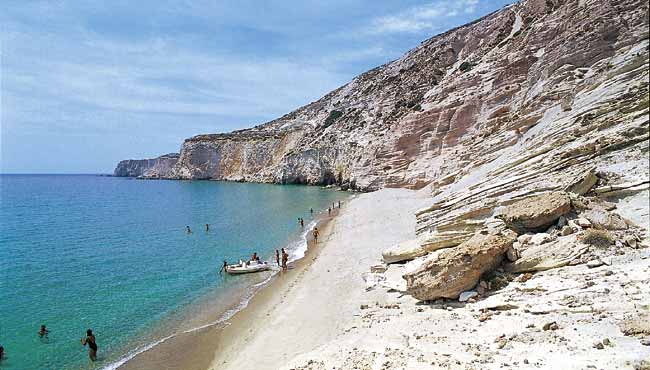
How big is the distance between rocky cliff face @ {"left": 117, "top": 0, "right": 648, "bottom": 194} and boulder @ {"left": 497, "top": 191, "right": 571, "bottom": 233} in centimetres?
128

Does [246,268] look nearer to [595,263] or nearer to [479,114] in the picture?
[595,263]

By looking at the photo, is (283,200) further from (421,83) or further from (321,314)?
(321,314)

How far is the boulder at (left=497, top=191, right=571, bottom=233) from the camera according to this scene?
33.5ft

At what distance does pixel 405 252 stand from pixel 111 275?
16069 mm

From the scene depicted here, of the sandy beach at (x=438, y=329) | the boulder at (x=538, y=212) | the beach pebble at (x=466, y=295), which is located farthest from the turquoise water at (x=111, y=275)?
the boulder at (x=538, y=212)

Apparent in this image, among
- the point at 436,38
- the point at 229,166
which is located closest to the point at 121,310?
the point at 436,38

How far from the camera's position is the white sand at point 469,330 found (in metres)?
5.88

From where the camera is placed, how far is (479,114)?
127 feet

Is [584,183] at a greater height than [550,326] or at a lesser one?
greater

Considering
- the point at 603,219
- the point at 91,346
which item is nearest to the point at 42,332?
the point at 91,346

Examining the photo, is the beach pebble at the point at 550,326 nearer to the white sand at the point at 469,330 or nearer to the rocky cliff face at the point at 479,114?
the white sand at the point at 469,330

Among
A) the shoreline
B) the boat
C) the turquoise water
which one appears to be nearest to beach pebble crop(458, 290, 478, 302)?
the shoreline

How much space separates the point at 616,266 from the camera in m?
7.90

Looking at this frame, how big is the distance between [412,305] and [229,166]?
106145 mm
